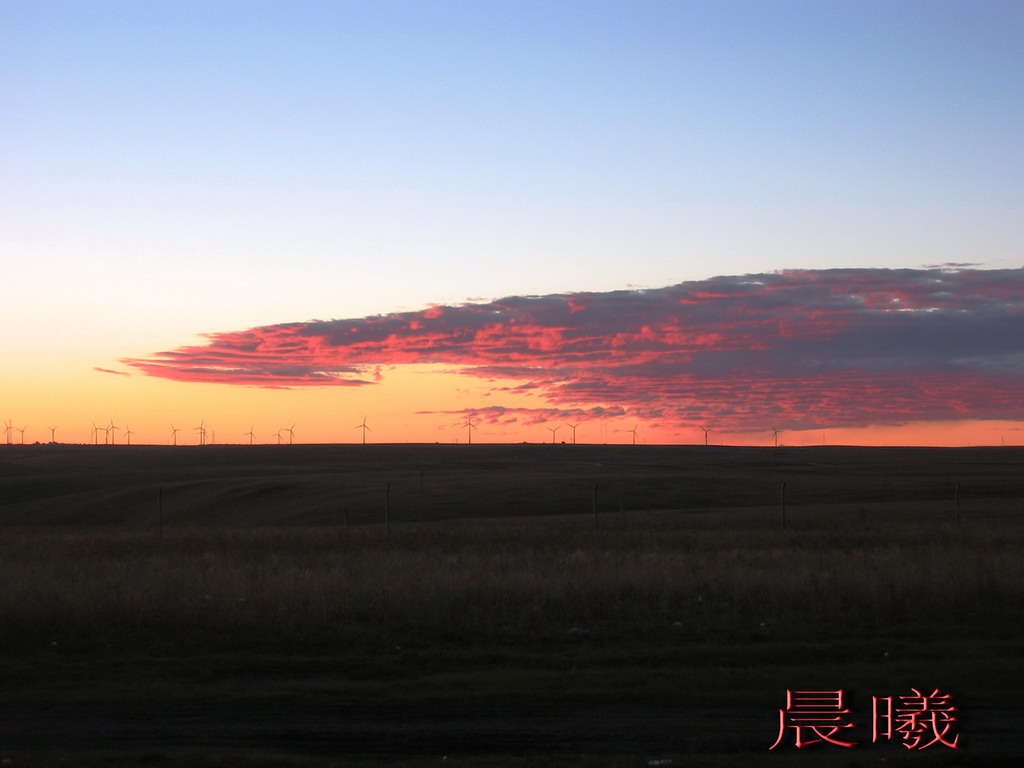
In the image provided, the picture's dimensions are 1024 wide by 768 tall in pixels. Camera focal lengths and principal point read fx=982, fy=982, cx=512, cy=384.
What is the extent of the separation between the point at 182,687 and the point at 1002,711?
966 cm

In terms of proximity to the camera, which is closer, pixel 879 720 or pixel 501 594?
pixel 879 720

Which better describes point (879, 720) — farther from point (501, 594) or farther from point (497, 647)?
point (501, 594)

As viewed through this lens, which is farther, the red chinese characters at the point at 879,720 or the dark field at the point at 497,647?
the dark field at the point at 497,647

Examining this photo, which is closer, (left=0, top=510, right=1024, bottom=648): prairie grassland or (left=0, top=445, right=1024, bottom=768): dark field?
(left=0, top=445, right=1024, bottom=768): dark field

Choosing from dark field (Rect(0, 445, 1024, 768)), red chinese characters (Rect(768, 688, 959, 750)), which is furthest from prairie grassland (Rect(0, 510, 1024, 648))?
red chinese characters (Rect(768, 688, 959, 750))

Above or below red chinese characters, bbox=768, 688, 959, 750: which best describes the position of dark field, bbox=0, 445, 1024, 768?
below

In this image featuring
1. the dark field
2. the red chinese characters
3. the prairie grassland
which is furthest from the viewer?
the prairie grassland

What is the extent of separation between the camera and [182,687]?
12469 mm

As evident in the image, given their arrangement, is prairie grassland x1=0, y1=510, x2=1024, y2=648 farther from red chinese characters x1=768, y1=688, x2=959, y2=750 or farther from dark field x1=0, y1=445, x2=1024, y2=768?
red chinese characters x1=768, y1=688, x2=959, y2=750

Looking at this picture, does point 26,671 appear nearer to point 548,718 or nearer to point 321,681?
point 321,681

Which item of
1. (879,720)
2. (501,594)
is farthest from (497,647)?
(879,720)

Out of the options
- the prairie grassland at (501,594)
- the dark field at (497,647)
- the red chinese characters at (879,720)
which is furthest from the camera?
the prairie grassland at (501,594)

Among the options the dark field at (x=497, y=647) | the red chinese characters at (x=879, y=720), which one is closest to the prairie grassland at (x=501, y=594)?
the dark field at (x=497, y=647)

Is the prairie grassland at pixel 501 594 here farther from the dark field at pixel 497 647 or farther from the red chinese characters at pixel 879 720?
the red chinese characters at pixel 879 720
